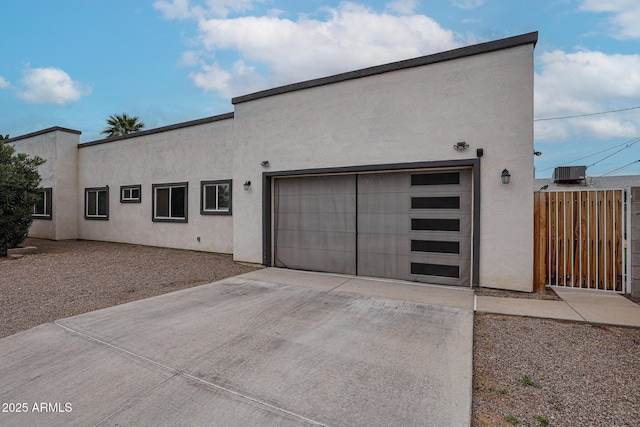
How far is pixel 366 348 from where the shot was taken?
346 centimetres

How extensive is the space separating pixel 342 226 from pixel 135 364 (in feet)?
17.3

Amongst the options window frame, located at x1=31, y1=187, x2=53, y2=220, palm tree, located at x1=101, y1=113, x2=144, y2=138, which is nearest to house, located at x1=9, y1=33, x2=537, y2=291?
window frame, located at x1=31, y1=187, x2=53, y2=220

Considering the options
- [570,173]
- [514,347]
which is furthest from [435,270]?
[570,173]

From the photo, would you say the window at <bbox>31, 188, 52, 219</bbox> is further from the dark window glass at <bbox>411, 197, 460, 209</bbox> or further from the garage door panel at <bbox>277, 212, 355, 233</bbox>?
the dark window glass at <bbox>411, 197, 460, 209</bbox>

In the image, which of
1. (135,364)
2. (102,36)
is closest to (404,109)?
(135,364)

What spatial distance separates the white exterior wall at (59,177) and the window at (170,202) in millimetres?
5390

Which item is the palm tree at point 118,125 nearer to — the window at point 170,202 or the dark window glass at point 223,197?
the window at point 170,202

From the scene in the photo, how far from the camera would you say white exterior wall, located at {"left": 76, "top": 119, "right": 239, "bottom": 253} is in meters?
10.4

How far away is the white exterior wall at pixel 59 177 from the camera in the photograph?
45.0 ft

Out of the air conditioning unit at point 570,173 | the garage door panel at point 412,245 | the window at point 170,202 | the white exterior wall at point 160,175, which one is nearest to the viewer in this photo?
the garage door panel at point 412,245

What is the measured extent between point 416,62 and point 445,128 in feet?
5.08

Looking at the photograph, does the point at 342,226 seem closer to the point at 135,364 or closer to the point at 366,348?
the point at 366,348

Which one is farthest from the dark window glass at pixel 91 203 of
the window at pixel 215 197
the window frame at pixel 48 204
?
the window at pixel 215 197

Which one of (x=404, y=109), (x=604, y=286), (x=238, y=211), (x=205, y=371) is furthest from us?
(x=238, y=211)
